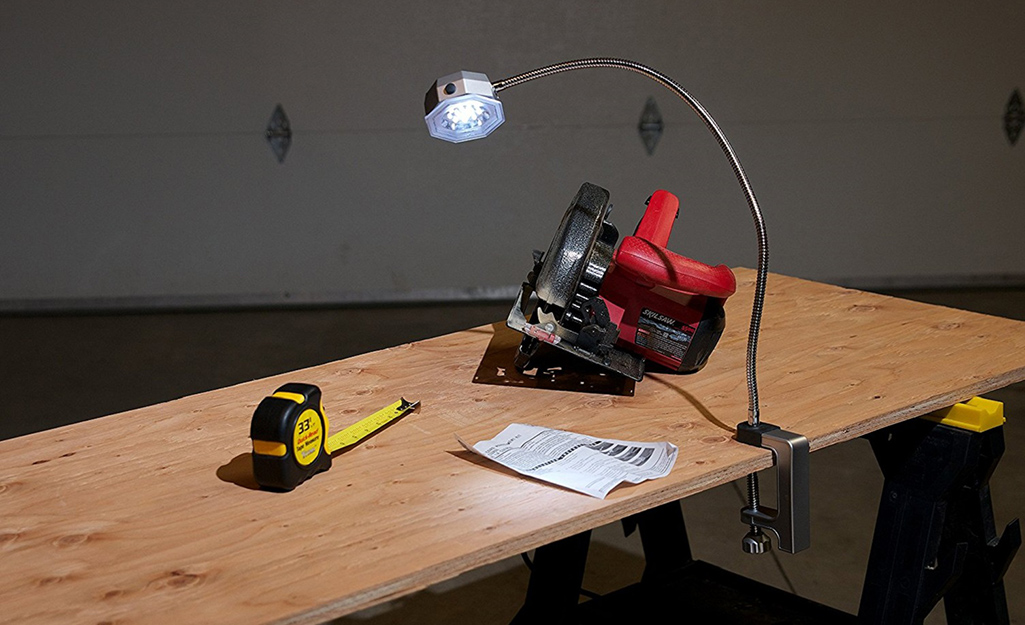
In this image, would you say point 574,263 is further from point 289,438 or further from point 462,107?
point 289,438

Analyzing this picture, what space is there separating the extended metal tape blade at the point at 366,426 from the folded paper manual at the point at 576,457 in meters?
0.16

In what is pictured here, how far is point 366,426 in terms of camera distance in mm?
1725

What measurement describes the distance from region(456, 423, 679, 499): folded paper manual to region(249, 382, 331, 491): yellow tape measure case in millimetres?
239

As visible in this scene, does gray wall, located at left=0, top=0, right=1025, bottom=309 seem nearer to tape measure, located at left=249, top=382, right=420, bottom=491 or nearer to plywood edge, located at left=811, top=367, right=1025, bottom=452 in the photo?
plywood edge, located at left=811, top=367, right=1025, bottom=452

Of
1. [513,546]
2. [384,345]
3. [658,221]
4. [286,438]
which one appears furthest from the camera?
[384,345]

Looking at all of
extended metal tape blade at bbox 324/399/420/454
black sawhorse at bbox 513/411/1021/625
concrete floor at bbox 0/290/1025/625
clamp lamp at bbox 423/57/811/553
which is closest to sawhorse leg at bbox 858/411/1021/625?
black sawhorse at bbox 513/411/1021/625

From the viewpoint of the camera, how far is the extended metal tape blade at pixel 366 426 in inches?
65.0

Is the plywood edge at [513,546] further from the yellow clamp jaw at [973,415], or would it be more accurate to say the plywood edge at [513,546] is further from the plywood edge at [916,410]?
the yellow clamp jaw at [973,415]

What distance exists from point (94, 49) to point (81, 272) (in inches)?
42.5

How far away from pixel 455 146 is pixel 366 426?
3.48 meters

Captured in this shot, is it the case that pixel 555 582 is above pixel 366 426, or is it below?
below

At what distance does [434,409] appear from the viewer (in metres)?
1.84

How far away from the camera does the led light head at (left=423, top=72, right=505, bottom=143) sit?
5.14 ft

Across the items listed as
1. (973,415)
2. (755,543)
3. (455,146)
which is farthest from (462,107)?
(455,146)
